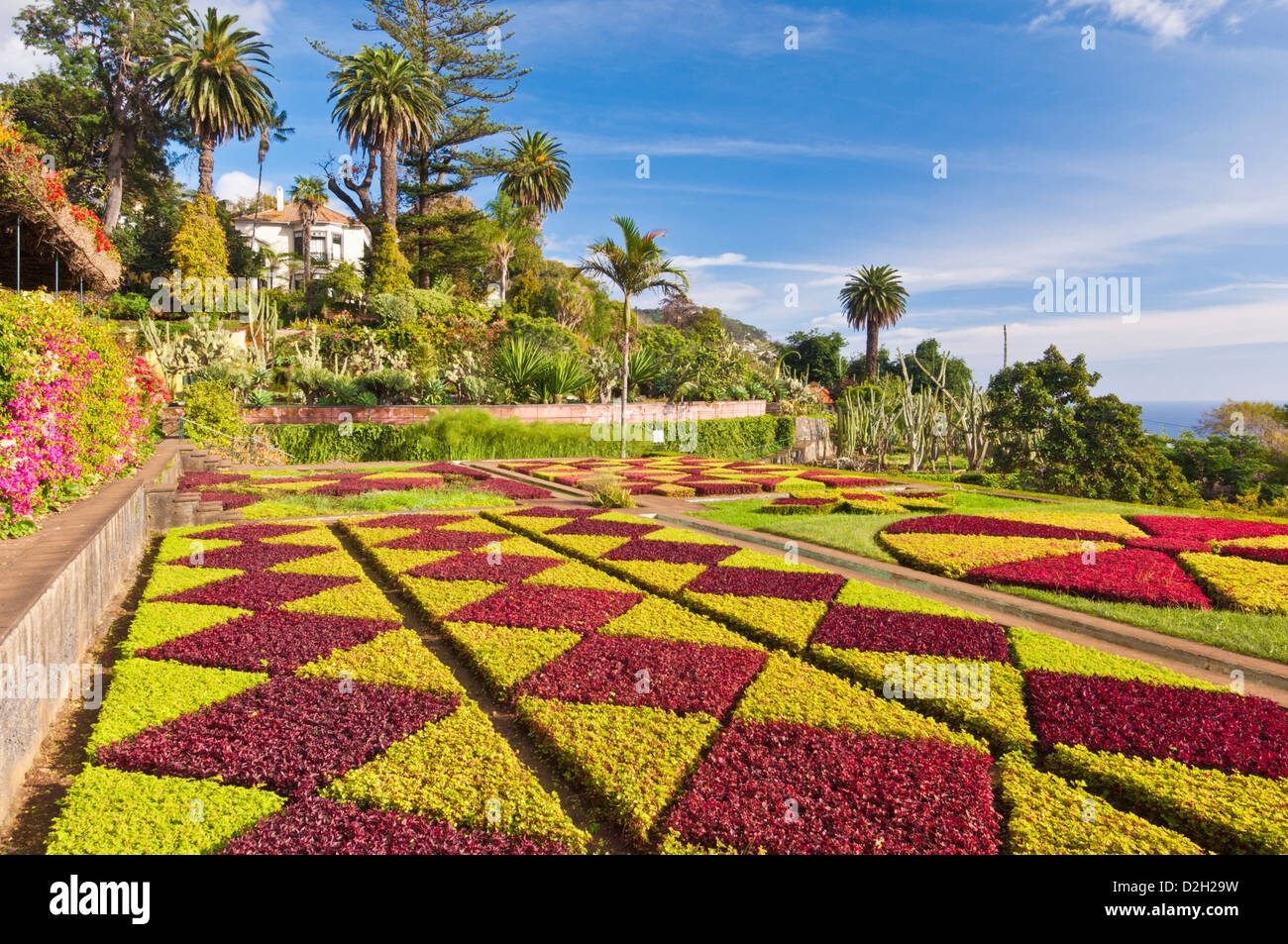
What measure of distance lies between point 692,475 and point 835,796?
11.5m

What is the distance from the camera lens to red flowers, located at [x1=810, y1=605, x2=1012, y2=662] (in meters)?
4.64

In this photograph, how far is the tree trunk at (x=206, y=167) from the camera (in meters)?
33.1

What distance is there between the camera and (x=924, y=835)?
268cm

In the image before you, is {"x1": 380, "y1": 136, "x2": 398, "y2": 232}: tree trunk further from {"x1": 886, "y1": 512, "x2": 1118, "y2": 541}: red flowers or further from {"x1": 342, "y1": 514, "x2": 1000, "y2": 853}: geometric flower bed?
{"x1": 342, "y1": 514, "x2": 1000, "y2": 853}: geometric flower bed

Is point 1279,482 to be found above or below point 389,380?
below

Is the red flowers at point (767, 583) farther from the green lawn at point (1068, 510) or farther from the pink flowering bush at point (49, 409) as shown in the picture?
the pink flowering bush at point (49, 409)

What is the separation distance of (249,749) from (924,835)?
9.56 ft

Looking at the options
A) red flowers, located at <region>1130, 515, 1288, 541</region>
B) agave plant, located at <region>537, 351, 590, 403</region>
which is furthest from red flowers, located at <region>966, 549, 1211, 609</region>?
agave plant, located at <region>537, 351, 590, 403</region>

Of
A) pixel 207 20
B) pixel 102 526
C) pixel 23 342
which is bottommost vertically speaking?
pixel 102 526

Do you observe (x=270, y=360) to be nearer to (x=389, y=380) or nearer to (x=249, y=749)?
(x=389, y=380)

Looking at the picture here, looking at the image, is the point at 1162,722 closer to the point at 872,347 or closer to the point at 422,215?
the point at 422,215

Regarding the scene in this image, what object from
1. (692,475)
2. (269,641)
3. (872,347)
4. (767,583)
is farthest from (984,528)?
(872,347)
